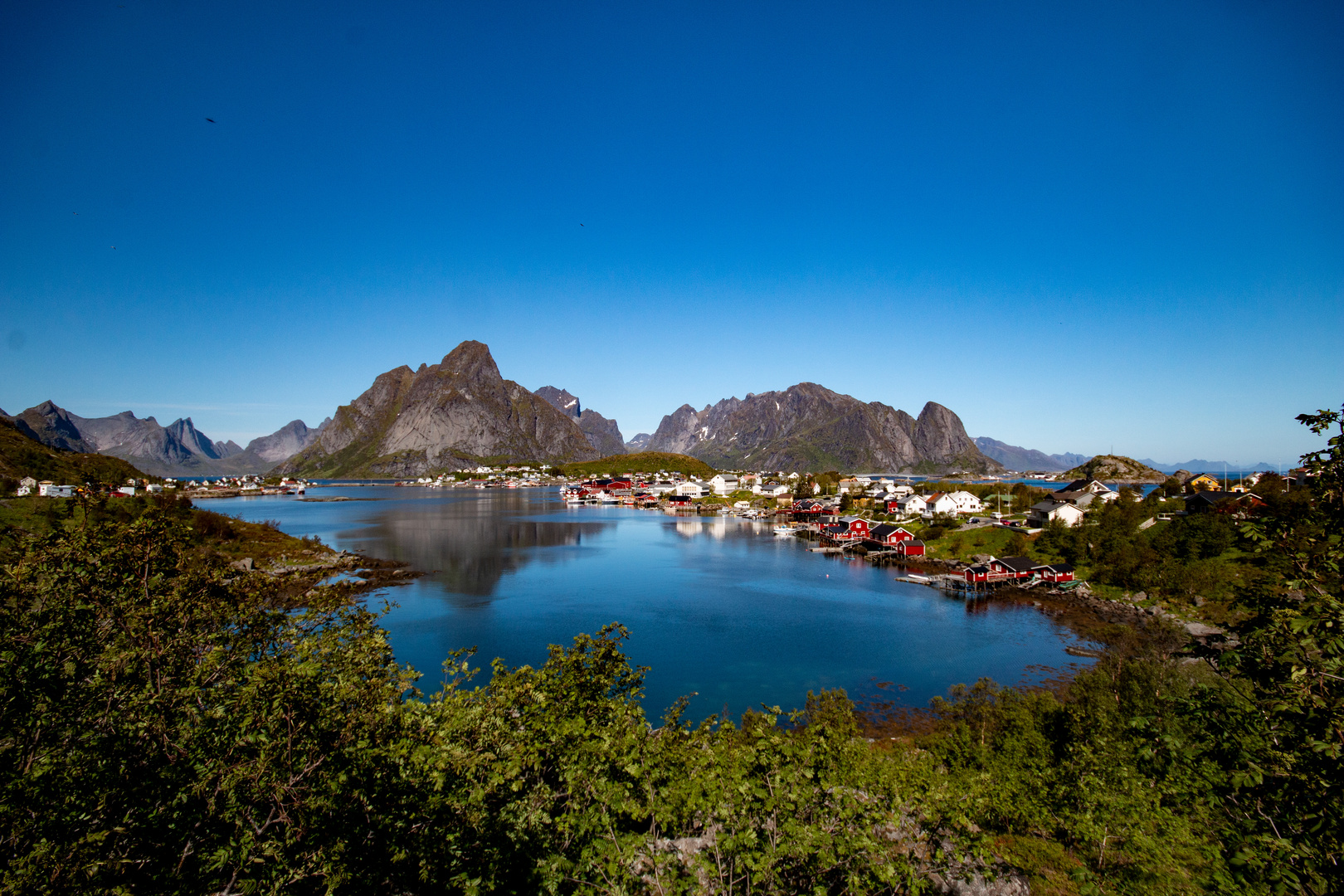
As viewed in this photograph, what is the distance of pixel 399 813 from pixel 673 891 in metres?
2.46

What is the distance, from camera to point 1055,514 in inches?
1877

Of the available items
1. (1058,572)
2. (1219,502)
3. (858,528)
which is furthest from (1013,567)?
(858,528)

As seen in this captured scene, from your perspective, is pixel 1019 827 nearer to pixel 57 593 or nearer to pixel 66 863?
pixel 66 863

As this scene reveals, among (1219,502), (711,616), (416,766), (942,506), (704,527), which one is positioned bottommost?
(704,527)

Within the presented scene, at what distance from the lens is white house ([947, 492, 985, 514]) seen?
64219 millimetres

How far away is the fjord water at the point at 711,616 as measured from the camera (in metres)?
23.0

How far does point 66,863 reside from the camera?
3.28m

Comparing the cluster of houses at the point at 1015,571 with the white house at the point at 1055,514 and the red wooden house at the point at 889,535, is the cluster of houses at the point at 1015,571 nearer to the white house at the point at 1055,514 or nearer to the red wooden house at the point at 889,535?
the white house at the point at 1055,514

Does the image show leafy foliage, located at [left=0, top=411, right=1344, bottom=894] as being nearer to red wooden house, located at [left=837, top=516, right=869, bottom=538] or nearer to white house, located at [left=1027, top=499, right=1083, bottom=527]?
white house, located at [left=1027, top=499, right=1083, bottom=527]

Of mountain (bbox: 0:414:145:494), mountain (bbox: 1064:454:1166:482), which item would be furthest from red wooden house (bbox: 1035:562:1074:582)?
mountain (bbox: 1064:454:1166:482)

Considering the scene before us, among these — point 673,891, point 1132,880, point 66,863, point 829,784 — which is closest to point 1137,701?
point 1132,880

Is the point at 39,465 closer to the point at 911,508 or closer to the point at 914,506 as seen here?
the point at 911,508

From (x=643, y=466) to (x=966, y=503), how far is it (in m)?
111

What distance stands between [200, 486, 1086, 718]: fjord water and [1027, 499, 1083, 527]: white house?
16.8 meters
